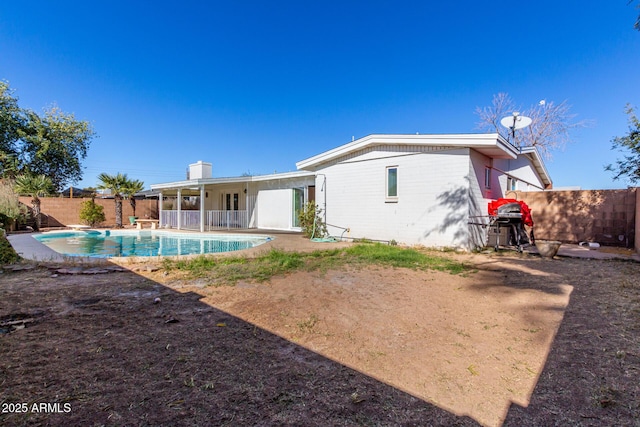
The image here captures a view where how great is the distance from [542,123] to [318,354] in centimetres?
2658

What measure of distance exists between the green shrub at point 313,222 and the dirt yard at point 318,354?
7.31 metres

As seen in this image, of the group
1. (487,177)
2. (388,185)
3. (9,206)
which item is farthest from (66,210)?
(487,177)

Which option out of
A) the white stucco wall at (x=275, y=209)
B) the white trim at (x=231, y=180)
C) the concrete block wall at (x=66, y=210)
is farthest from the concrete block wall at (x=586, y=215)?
the concrete block wall at (x=66, y=210)

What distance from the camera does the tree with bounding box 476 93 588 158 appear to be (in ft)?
69.1

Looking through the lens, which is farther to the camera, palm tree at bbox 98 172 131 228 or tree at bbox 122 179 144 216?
tree at bbox 122 179 144 216

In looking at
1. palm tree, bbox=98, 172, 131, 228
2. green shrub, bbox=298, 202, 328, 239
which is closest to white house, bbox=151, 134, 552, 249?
green shrub, bbox=298, 202, 328, 239

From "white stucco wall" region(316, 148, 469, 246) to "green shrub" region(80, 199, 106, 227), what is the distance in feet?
46.8

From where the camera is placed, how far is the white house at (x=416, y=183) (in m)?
8.91

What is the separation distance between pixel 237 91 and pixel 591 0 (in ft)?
56.8

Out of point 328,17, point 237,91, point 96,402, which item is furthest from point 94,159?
point 96,402

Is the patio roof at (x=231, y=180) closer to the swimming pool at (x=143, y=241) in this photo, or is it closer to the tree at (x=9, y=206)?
the swimming pool at (x=143, y=241)

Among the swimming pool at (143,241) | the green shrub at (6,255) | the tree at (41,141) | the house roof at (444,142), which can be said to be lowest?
the swimming pool at (143,241)

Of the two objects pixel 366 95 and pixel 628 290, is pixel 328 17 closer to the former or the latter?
pixel 366 95

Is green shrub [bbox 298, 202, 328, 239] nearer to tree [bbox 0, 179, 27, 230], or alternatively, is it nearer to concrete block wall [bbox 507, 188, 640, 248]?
concrete block wall [bbox 507, 188, 640, 248]
